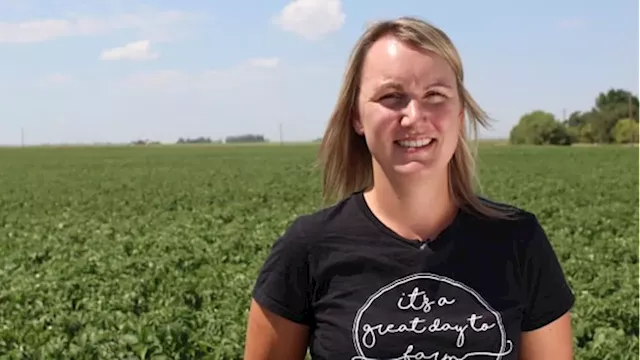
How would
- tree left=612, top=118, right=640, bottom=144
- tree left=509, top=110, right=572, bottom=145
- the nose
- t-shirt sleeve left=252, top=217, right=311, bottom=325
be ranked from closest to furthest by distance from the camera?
the nose
t-shirt sleeve left=252, top=217, right=311, bottom=325
tree left=612, top=118, right=640, bottom=144
tree left=509, top=110, right=572, bottom=145

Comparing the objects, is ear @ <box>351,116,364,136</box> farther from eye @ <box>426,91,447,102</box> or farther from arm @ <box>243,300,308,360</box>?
arm @ <box>243,300,308,360</box>

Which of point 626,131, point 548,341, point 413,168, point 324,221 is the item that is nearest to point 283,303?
point 324,221

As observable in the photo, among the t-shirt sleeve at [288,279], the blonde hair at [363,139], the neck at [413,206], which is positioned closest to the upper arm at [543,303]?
the blonde hair at [363,139]

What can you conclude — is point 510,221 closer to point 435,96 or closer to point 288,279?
point 435,96

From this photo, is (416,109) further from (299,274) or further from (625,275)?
(625,275)

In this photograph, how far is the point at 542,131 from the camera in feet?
307

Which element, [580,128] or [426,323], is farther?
[580,128]

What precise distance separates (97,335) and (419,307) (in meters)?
3.97

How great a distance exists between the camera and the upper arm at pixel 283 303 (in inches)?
85.5

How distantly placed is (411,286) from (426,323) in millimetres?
91

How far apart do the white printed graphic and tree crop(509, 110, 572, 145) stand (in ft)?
308

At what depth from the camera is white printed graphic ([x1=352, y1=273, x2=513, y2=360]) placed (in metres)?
2.07

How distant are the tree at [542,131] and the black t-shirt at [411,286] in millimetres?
93842

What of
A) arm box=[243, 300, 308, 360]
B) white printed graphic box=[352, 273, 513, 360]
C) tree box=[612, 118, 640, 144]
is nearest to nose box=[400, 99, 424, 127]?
white printed graphic box=[352, 273, 513, 360]
